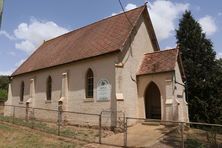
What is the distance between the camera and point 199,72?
29.6 metres

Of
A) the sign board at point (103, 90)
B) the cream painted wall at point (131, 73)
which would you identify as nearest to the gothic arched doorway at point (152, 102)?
the cream painted wall at point (131, 73)

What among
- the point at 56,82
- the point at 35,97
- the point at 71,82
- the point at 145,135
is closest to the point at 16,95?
the point at 35,97

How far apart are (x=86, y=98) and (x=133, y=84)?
13.1ft

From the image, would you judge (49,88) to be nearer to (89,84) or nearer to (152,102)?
(89,84)

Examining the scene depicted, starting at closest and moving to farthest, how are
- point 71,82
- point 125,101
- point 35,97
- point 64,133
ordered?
1. point 64,133
2. point 125,101
3. point 71,82
4. point 35,97

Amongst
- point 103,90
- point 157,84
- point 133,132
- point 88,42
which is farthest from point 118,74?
point 88,42

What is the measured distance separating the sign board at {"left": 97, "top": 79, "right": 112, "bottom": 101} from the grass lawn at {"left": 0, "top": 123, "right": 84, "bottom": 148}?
521 centimetres

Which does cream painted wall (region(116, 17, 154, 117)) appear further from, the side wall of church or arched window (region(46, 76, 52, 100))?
arched window (region(46, 76, 52, 100))

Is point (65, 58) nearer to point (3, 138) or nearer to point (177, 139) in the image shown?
point (3, 138)

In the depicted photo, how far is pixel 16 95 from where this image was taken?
32906 mm

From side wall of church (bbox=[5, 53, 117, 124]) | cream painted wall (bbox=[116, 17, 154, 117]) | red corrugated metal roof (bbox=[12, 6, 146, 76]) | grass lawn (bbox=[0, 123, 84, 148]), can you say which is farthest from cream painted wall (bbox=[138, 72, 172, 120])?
grass lawn (bbox=[0, 123, 84, 148])

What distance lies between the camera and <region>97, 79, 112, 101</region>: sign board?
65.3 ft

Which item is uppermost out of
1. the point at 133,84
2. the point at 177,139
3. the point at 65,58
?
the point at 65,58

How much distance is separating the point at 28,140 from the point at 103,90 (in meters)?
6.85
